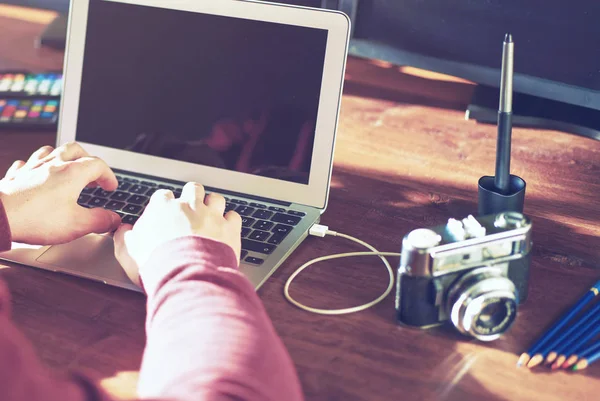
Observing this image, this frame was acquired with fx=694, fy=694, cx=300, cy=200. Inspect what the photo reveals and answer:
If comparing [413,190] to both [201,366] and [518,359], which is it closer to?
[518,359]

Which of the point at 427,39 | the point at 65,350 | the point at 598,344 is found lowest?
the point at 65,350

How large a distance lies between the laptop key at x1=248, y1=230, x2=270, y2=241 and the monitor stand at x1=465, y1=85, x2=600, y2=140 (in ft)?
1.55

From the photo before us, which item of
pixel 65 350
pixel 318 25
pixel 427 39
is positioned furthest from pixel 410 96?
pixel 65 350

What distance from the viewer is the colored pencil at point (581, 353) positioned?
2.08 feet

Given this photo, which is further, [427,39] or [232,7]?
[427,39]

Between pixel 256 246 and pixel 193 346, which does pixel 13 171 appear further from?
pixel 193 346

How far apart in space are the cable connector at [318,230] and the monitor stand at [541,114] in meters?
0.41

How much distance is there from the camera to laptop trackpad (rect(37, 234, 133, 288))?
0.74m

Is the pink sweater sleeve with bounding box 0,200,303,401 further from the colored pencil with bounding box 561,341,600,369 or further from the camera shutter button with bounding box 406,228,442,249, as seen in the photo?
the colored pencil with bounding box 561,341,600,369

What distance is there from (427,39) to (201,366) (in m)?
0.72

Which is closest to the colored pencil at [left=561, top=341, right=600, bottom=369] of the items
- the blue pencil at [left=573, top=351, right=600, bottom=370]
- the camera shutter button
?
the blue pencil at [left=573, top=351, right=600, bottom=370]

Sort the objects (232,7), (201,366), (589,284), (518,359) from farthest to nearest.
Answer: (232,7)
(589,284)
(518,359)
(201,366)

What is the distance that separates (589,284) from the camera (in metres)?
0.75

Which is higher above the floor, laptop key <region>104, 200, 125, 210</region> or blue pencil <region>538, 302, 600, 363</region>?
blue pencil <region>538, 302, 600, 363</region>
